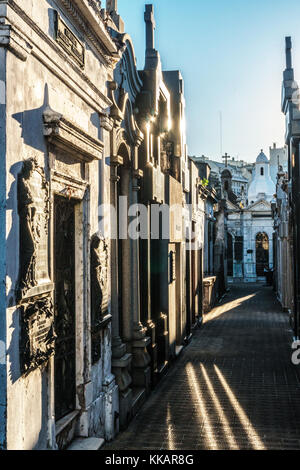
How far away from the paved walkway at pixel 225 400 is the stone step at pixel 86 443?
2.18 ft

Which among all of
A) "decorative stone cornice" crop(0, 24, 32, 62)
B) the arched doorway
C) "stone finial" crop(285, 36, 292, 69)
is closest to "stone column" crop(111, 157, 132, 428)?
"decorative stone cornice" crop(0, 24, 32, 62)

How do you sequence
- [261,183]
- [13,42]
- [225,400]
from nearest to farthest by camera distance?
[13,42] → [225,400] → [261,183]

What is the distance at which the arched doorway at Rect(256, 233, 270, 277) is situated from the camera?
136 feet

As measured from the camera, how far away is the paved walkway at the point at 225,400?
6758 millimetres

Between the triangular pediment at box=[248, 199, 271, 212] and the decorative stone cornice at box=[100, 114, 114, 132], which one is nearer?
the decorative stone cornice at box=[100, 114, 114, 132]

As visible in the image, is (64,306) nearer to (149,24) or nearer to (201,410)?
(201,410)

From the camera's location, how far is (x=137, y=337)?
27.4 feet

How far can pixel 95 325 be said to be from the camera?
237 inches

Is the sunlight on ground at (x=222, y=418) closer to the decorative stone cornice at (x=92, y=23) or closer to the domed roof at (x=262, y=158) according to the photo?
the decorative stone cornice at (x=92, y=23)

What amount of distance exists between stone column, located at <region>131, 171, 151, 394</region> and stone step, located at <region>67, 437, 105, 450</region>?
2649mm

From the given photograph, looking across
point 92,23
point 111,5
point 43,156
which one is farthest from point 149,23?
point 43,156

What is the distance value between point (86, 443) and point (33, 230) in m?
2.66

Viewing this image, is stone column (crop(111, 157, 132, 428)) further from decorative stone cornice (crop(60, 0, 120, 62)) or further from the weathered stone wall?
decorative stone cornice (crop(60, 0, 120, 62))

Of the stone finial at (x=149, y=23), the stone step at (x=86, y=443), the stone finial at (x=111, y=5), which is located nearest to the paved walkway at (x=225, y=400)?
the stone step at (x=86, y=443)
